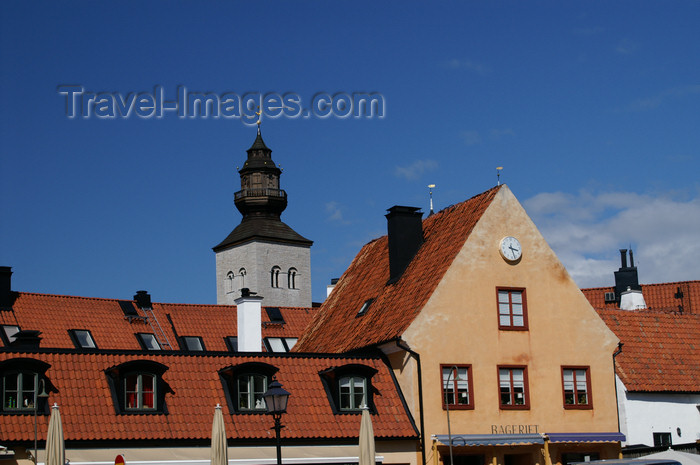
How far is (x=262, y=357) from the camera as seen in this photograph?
1337 inches

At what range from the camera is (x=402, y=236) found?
39688mm

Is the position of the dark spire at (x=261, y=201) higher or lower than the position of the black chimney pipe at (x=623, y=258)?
higher

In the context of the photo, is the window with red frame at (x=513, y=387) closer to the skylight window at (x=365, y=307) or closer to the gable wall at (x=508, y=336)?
the gable wall at (x=508, y=336)

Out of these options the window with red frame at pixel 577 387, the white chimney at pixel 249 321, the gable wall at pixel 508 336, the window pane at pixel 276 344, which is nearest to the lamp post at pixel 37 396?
the gable wall at pixel 508 336

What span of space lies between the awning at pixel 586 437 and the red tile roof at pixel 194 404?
474 centimetres

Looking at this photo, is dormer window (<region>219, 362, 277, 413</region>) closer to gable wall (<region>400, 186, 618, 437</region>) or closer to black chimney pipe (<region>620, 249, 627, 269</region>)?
gable wall (<region>400, 186, 618, 437</region>)

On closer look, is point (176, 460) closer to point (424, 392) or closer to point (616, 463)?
point (424, 392)

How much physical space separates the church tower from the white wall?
7955 cm

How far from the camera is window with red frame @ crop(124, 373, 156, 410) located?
31.5m

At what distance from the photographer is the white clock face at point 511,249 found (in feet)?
120

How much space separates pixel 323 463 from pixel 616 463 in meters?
8.51

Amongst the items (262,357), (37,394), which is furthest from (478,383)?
(37,394)

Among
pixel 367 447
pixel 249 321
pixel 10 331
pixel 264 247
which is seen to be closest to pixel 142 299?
pixel 10 331

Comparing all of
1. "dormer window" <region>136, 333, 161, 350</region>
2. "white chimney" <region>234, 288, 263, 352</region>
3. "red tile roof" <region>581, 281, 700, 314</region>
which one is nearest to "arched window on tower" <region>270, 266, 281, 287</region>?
"red tile roof" <region>581, 281, 700, 314</region>
